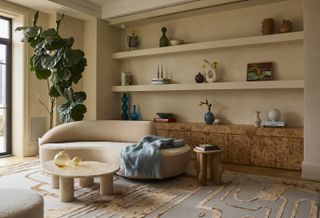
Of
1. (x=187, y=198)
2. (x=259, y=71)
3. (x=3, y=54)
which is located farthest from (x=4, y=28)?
(x=259, y=71)

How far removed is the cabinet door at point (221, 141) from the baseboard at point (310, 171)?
3.84ft

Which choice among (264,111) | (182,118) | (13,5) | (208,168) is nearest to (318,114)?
(264,111)

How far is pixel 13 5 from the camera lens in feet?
15.5

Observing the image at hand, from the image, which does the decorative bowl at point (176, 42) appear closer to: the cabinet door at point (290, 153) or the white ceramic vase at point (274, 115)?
the white ceramic vase at point (274, 115)

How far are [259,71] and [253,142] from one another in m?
1.19

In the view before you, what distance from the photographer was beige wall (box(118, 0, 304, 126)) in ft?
14.4

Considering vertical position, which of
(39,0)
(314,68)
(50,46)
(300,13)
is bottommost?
(314,68)

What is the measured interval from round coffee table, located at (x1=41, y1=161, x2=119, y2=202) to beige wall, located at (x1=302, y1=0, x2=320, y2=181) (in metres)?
2.60

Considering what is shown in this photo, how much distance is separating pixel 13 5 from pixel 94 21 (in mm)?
1443

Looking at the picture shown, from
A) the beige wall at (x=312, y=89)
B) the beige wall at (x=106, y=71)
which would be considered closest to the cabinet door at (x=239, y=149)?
the beige wall at (x=312, y=89)

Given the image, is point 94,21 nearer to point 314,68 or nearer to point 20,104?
point 20,104

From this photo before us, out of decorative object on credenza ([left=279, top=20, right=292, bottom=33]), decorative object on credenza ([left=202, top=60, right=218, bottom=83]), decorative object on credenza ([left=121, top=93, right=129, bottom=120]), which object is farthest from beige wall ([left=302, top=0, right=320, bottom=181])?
decorative object on credenza ([left=121, top=93, right=129, bottom=120])

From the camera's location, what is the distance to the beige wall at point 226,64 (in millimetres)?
4375

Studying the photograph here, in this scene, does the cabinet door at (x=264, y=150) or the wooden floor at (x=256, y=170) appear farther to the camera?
the cabinet door at (x=264, y=150)
